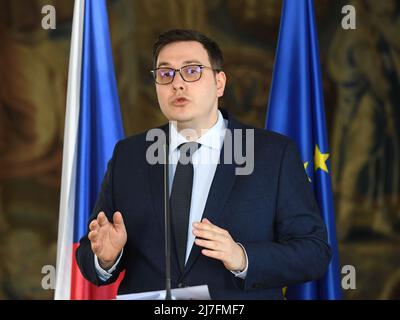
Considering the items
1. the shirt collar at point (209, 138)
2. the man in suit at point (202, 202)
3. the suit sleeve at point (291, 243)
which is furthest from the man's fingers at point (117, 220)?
the shirt collar at point (209, 138)

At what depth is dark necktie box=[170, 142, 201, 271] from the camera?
89.4 inches

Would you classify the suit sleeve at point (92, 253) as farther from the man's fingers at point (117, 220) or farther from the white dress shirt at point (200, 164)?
the man's fingers at point (117, 220)

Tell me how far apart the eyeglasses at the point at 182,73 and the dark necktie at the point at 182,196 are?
0.28 m

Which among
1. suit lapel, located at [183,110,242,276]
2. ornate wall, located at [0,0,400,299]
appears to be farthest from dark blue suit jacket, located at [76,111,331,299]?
ornate wall, located at [0,0,400,299]

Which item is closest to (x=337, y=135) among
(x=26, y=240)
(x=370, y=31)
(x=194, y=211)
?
(x=370, y=31)

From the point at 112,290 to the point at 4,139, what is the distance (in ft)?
4.52

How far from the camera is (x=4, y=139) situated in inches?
155

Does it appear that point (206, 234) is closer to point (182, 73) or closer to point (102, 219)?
point (102, 219)

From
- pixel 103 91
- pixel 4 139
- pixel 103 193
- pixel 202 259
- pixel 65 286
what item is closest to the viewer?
pixel 202 259

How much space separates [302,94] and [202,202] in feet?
4.21

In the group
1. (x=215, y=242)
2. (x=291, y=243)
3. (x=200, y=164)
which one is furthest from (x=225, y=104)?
(x=215, y=242)

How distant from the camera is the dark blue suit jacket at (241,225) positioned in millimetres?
2203

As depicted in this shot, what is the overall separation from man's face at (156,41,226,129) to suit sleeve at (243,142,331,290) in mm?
398

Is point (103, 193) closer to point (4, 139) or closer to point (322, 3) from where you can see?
point (4, 139)
